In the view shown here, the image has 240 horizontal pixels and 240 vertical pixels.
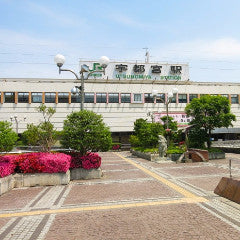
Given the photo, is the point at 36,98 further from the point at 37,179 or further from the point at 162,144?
the point at 37,179

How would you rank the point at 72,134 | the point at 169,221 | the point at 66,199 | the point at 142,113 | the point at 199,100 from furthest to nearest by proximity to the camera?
1. the point at 142,113
2. the point at 199,100
3. the point at 72,134
4. the point at 66,199
5. the point at 169,221

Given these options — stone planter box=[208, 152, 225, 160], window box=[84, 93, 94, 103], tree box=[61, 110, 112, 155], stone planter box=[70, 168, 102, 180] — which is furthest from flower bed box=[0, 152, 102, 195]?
window box=[84, 93, 94, 103]

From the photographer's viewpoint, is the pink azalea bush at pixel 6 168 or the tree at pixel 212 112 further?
the tree at pixel 212 112

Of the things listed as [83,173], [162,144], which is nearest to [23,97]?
[162,144]

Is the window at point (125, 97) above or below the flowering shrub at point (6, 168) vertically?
above

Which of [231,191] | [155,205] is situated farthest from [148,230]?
[231,191]

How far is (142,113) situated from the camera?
43.5 meters

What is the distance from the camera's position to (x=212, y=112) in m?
20.9

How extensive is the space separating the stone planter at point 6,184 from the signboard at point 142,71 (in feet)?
112

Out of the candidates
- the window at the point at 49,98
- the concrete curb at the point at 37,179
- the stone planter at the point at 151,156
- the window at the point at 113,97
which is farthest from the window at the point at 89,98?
the concrete curb at the point at 37,179

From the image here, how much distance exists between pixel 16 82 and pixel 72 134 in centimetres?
3330

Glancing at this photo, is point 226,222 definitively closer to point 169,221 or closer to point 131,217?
point 169,221

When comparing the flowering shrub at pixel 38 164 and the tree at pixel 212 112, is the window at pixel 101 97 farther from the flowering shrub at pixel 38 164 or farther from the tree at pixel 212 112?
the flowering shrub at pixel 38 164

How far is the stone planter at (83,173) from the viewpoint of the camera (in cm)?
1202
